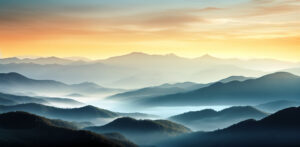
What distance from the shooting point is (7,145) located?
166m

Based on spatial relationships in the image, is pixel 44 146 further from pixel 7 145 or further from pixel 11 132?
pixel 11 132

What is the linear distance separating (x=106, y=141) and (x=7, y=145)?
40.0m

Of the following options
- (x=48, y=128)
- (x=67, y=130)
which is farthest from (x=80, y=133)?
(x=48, y=128)

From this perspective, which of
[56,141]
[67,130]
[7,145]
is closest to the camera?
[7,145]

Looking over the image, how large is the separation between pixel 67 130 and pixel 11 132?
82.8ft

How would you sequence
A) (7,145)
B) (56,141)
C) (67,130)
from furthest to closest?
(67,130)
(56,141)
(7,145)

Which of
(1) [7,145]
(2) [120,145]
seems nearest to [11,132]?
(1) [7,145]

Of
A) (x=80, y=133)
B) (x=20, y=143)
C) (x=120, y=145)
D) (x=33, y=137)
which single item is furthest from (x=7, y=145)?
(x=120, y=145)

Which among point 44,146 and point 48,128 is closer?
point 44,146

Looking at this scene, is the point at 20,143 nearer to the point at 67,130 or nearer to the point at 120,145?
the point at 67,130

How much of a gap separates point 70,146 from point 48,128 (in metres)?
34.2

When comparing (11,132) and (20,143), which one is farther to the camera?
(11,132)

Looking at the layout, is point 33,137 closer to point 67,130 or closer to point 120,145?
point 67,130

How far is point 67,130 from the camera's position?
7461 inches
